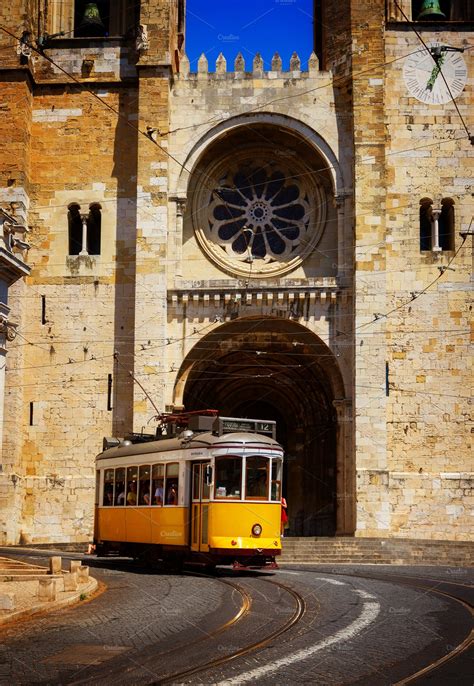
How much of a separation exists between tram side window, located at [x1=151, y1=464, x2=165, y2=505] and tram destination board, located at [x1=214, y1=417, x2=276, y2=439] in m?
1.48

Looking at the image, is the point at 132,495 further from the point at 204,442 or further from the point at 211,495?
the point at 211,495

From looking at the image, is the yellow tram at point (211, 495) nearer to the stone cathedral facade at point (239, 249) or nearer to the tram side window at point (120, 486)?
the tram side window at point (120, 486)

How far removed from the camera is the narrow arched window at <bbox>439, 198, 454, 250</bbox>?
29.0 m

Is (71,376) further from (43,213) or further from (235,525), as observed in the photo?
(235,525)

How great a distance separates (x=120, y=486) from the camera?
2070cm

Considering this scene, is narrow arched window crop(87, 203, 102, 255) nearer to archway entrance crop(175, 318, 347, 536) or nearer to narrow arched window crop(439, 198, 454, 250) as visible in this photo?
archway entrance crop(175, 318, 347, 536)

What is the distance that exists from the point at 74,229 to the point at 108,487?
Answer: 10888 mm

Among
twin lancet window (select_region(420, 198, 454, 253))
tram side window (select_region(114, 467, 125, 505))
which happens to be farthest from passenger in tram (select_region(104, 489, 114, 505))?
twin lancet window (select_region(420, 198, 454, 253))

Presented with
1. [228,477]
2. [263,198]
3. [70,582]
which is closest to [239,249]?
[263,198]

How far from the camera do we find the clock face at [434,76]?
2934 cm

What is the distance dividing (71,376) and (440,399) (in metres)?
9.60

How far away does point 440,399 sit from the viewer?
28000mm

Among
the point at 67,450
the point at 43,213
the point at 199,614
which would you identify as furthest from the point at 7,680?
the point at 43,213

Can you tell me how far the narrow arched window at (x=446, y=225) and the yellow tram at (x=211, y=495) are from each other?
38.6 feet
